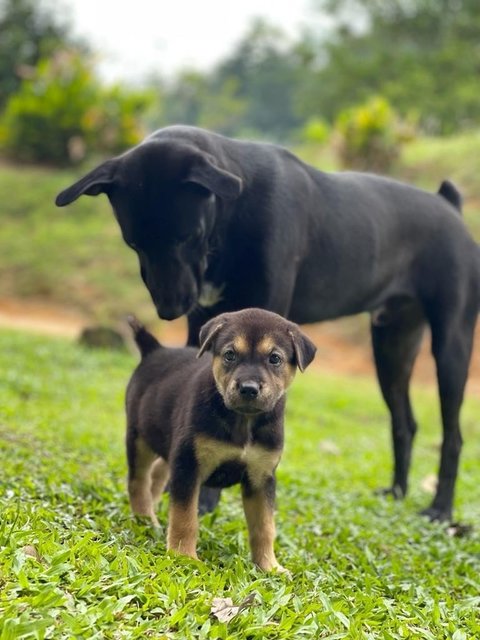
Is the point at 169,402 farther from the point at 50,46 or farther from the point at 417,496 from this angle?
the point at 50,46

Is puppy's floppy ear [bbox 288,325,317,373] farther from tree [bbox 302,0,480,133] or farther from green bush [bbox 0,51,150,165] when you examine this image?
tree [bbox 302,0,480,133]

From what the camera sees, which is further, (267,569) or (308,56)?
(308,56)

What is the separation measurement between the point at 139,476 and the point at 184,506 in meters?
0.84

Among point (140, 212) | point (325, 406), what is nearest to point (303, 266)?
point (140, 212)

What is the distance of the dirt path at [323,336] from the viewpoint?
1820cm

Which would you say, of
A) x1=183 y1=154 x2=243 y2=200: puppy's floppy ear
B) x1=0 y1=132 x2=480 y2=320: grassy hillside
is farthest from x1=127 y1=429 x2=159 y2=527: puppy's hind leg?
x1=0 y1=132 x2=480 y2=320: grassy hillside

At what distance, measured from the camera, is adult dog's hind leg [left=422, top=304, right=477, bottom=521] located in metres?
6.81

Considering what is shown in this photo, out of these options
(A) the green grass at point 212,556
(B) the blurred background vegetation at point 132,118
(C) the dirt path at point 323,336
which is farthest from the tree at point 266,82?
(A) the green grass at point 212,556

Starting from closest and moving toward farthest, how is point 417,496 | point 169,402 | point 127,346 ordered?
point 169,402 < point 417,496 < point 127,346

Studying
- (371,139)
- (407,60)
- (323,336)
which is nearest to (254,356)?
(323,336)

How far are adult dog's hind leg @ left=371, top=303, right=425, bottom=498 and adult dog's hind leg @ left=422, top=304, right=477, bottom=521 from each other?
0.33 m

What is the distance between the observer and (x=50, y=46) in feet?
103

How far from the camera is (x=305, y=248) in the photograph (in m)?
5.76

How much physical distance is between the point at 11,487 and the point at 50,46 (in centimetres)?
2854
